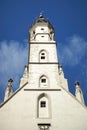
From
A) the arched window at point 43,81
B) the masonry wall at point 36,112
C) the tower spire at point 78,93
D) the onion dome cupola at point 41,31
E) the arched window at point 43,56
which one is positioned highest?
the onion dome cupola at point 41,31

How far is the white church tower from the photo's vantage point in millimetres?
17844

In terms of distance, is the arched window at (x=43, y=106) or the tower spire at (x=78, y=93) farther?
the tower spire at (x=78, y=93)

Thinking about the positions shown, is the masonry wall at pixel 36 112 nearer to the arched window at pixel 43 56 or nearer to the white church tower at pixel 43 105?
the white church tower at pixel 43 105

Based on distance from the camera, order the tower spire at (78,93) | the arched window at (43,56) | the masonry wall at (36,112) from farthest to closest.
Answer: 1. the arched window at (43,56)
2. the tower spire at (78,93)
3. the masonry wall at (36,112)

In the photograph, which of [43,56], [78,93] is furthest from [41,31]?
[78,93]

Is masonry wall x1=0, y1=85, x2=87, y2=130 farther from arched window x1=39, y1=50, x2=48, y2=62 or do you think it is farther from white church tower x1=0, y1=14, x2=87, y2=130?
arched window x1=39, y1=50, x2=48, y2=62

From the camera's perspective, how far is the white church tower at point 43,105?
58.5 ft

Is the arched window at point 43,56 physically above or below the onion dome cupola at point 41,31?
below

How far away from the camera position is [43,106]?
65.7 feet

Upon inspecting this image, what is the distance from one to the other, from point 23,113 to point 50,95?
340 centimetres

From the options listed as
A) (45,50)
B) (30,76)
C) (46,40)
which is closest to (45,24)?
(46,40)

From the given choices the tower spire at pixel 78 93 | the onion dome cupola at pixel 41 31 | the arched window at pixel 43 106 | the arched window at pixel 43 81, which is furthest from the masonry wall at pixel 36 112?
the onion dome cupola at pixel 41 31

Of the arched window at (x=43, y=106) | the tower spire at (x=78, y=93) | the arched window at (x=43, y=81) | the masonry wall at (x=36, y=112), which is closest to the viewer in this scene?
the masonry wall at (x=36, y=112)

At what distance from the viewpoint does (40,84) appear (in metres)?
22.1
